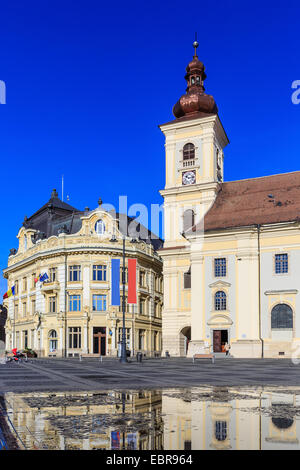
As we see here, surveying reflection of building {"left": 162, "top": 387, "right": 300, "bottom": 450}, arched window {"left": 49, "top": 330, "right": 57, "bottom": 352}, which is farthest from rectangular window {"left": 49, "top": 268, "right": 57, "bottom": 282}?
reflection of building {"left": 162, "top": 387, "right": 300, "bottom": 450}

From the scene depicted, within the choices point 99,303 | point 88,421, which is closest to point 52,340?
point 99,303

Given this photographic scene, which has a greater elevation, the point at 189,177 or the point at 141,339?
the point at 189,177

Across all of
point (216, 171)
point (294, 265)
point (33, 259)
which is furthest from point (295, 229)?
point (33, 259)

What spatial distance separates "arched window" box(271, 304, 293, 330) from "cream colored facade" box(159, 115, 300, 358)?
0.94ft

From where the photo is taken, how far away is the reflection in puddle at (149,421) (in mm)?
6848

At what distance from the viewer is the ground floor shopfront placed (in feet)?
198

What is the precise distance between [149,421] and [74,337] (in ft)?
176

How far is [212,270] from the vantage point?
4788 centimetres

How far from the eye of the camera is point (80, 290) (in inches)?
2426

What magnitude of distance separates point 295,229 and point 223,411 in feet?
120

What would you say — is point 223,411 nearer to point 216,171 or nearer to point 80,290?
point 216,171

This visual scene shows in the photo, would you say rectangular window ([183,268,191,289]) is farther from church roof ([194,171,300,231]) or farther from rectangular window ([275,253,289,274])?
rectangular window ([275,253,289,274])

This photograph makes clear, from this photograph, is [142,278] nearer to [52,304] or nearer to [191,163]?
[52,304]
